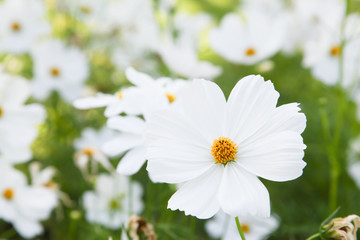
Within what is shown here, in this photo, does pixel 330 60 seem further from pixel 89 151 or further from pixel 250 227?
pixel 89 151

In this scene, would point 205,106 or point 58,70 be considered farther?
point 58,70

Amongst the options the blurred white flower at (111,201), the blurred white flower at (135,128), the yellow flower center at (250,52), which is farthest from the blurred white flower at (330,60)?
the blurred white flower at (135,128)

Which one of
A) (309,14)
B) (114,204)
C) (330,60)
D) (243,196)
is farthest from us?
(309,14)

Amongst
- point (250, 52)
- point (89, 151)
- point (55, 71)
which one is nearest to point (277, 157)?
point (89, 151)

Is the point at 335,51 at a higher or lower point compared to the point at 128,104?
higher

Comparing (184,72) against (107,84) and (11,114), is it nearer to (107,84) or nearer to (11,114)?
(11,114)

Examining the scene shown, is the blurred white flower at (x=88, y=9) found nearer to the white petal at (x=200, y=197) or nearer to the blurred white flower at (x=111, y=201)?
the blurred white flower at (x=111, y=201)

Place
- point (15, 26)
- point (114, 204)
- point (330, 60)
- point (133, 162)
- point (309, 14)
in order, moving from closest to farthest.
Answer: point (133, 162)
point (114, 204)
point (330, 60)
point (15, 26)
point (309, 14)

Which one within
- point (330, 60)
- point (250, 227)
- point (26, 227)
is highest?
point (330, 60)
